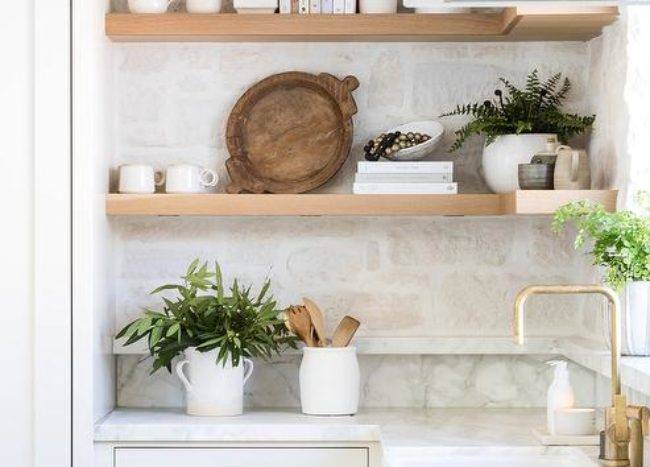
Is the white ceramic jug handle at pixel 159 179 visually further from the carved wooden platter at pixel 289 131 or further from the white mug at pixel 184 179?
the carved wooden platter at pixel 289 131

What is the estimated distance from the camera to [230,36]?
3.30 meters

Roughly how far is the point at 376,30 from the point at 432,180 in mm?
442

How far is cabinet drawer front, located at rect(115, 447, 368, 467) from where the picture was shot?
302 cm

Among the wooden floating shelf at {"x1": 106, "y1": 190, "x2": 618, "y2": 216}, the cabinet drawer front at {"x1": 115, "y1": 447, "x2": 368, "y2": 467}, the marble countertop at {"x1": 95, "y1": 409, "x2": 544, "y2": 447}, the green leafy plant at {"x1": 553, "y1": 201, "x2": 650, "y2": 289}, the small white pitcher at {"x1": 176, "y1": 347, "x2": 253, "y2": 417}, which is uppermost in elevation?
the wooden floating shelf at {"x1": 106, "y1": 190, "x2": 618, "y2": 216}

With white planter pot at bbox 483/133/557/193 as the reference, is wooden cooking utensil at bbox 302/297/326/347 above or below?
below

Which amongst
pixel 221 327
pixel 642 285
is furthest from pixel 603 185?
pixel 221 327

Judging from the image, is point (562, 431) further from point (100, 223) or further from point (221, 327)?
point (100, 223)

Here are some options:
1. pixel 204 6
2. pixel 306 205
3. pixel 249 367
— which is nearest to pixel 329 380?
pixel 249 367

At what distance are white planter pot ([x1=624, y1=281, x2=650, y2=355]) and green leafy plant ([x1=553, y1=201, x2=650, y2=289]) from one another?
32mm

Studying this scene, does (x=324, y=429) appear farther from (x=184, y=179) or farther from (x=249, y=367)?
(x=184, y=179)

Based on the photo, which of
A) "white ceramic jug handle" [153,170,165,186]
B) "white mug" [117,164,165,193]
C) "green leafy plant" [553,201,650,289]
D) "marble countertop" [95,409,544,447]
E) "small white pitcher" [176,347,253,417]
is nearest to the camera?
"green leafy plant" [553,201,650,289]

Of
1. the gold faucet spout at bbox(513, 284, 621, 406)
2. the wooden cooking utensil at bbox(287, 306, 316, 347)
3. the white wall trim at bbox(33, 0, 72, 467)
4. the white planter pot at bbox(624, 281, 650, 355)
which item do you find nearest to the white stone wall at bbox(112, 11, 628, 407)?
the wooden cooking utensil at bbox(287, 306, 316, 347)

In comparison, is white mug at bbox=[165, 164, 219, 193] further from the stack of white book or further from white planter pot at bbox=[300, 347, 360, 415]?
white planter pot at bbox=[300, 347, 360, 415]

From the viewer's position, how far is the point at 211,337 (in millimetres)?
3098
